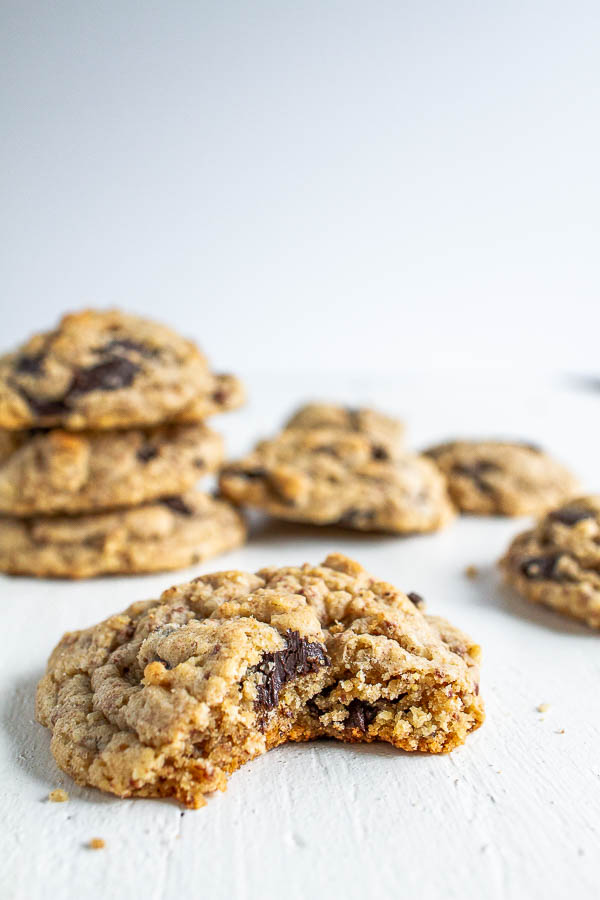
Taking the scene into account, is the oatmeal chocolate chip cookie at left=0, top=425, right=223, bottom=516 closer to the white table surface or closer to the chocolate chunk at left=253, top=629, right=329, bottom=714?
the white table surface

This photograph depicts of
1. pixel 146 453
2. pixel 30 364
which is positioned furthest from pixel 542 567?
pixel 30 364

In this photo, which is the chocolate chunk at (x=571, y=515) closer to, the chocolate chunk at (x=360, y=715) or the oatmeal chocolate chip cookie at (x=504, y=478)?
the oatmeal chocolate chip cookie at (x=504, y=478)

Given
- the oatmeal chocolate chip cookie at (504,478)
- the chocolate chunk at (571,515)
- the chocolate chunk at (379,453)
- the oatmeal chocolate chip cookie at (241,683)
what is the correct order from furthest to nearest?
the oatmeal chocolate chip cookie at (504,478), the chocolate chunk at (379,453), the chocolate chunk at (571,515), the oatmeal chocolate chip cookie at (241,683)

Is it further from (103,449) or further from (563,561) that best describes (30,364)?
(563,561)

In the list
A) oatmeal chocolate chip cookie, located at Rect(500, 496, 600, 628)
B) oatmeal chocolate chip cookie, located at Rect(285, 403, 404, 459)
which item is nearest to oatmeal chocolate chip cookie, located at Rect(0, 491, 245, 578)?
oatmeal chocolate chip cookie, located at Rect(285, 403, 404, 459)

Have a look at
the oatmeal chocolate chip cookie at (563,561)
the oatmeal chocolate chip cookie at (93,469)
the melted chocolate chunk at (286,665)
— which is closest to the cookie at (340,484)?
the oatmeal chocolate chip cookie at (93,469)

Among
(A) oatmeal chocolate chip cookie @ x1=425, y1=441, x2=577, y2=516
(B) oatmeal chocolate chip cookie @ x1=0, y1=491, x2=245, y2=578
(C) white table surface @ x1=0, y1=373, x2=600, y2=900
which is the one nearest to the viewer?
(C) white table surface @ x1=0, y1=373, x2=600, y2=900
